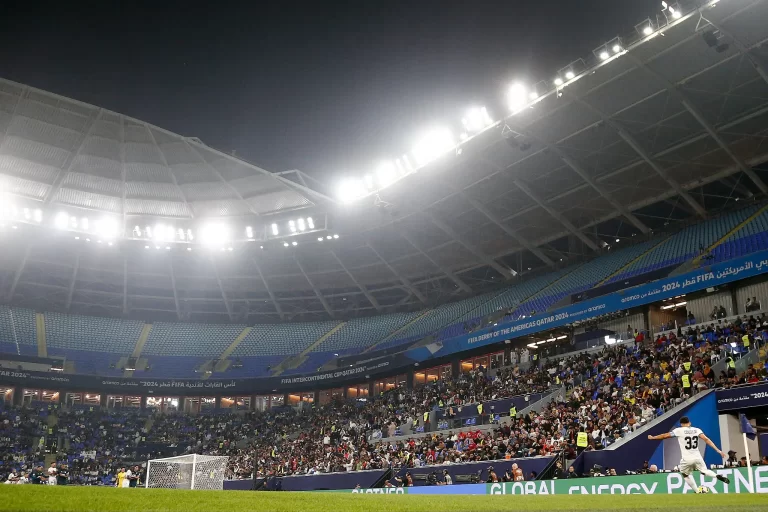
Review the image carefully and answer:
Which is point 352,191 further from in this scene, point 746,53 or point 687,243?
point 746,53

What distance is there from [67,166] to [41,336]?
1984 centimetres

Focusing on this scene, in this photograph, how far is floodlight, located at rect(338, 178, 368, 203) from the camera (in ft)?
126

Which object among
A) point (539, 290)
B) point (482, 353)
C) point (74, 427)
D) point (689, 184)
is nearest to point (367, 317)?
point (482, 353)

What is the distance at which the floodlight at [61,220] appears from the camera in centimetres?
4500

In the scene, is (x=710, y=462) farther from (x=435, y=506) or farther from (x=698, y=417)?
(x=435, y=506)

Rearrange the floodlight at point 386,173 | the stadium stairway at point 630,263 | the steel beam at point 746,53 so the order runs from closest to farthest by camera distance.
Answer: the steel beam at point 746,53, the floodlight at point 386,173, the stadium stairway at point 630,263

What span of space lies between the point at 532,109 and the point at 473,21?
38.5ft

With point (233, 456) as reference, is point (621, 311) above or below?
above

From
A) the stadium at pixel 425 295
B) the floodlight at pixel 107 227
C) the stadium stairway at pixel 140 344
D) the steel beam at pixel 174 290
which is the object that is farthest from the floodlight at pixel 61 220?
the stadium stairway at pixel 140 344

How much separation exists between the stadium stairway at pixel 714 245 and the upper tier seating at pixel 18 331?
47.2m

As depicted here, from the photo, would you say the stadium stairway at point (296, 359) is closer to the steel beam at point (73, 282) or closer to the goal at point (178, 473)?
the steel beam at point (73, 282)

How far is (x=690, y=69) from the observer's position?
28.7 metres

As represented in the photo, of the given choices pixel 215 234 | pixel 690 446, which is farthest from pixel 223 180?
pixel 690 446

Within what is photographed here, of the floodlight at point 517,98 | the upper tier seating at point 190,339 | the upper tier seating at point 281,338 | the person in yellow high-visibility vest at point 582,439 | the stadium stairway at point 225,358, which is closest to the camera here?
the person in yellow high-visibility vest at point 582,439
